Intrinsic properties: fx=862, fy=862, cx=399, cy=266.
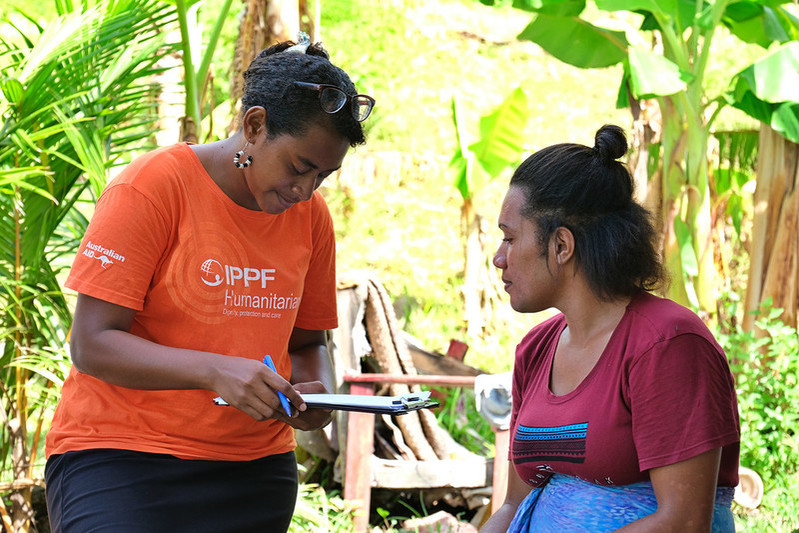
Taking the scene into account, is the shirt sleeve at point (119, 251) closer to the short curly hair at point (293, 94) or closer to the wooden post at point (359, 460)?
the short curly hair at point (293, 94)

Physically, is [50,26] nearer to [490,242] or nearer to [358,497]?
[358,497]

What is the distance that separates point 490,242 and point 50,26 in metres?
7.22

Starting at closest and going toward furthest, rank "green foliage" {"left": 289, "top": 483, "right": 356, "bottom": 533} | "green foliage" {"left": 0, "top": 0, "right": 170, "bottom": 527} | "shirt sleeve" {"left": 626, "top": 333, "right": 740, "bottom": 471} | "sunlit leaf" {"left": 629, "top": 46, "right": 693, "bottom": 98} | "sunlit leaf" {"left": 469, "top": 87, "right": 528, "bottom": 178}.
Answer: "shirt sleeve" {"left": 626, "top": 333, "right": 740, "bottom": 471} → "green foliage" {"left": 0, "top": 0, "right": 170, "bottom": 527} → "green foliage" {"left": 289, "top": 483, "right": 356, "bottom": 533} → "sunlit leaf" {"left": 629, "top": 46, "right": 693, "bottom": 98} → "sunlit leaf" {"left": 469, "top": 87, "right": 528, "bottom": 178}

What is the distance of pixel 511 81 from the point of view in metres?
14.9

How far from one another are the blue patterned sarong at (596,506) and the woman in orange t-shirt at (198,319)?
2.11 ft

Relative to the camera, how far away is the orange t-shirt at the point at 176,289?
2.05 m

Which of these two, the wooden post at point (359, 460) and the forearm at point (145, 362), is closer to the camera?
the forearm at point (145, 362)

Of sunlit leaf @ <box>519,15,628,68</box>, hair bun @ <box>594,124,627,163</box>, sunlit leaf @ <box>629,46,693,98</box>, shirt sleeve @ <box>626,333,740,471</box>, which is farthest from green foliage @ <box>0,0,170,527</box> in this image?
sunlit leaf @ <box>519,15,628,68</box>

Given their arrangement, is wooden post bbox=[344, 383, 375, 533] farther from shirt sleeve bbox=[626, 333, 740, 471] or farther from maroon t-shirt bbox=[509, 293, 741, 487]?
shirt sleeve bbox=[626, 333, 740, 471]

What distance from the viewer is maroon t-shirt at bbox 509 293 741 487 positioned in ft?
5.97

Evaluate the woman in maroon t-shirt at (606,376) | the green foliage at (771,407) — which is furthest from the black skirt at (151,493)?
the green foliage at (771,407)

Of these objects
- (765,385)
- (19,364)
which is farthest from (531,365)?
Result: (765,385)

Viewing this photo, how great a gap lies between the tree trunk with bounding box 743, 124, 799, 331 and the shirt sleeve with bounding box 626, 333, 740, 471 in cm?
474

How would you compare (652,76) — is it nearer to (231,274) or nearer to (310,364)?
(310,364)
